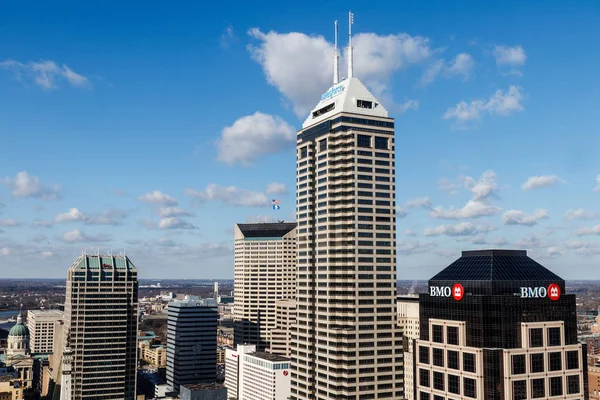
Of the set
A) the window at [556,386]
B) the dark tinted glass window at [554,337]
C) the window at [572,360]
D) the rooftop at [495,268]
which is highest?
the rooftop at [495,268]

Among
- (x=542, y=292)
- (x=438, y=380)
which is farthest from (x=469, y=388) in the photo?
(x=542, y=292)

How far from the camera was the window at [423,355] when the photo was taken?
500 feet

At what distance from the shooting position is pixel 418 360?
509ft

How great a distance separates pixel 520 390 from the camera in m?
137

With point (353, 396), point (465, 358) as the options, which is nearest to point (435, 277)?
point (465, 358)

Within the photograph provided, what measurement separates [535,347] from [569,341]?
1213 cm

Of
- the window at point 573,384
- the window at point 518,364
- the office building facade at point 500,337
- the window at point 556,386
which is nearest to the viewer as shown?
the window at point 518,364

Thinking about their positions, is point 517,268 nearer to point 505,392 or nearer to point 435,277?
point 435,277

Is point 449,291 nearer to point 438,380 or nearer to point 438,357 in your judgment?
point 438,357

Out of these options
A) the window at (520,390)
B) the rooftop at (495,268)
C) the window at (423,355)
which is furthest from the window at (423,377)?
the rooftop at (495,268)

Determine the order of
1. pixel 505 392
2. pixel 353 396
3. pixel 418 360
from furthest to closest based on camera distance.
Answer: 1. pixel 353 396
2. pixel 418 360
3. pixel 505 392

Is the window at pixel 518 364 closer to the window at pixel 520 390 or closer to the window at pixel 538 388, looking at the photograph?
the window at pixel 520 390

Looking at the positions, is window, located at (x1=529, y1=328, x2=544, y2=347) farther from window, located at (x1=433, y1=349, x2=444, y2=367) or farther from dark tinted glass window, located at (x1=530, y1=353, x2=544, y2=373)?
window, located at (x1=433, y1=349, x2=444, y2=367)

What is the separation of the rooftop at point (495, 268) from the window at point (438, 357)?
60.2ft
